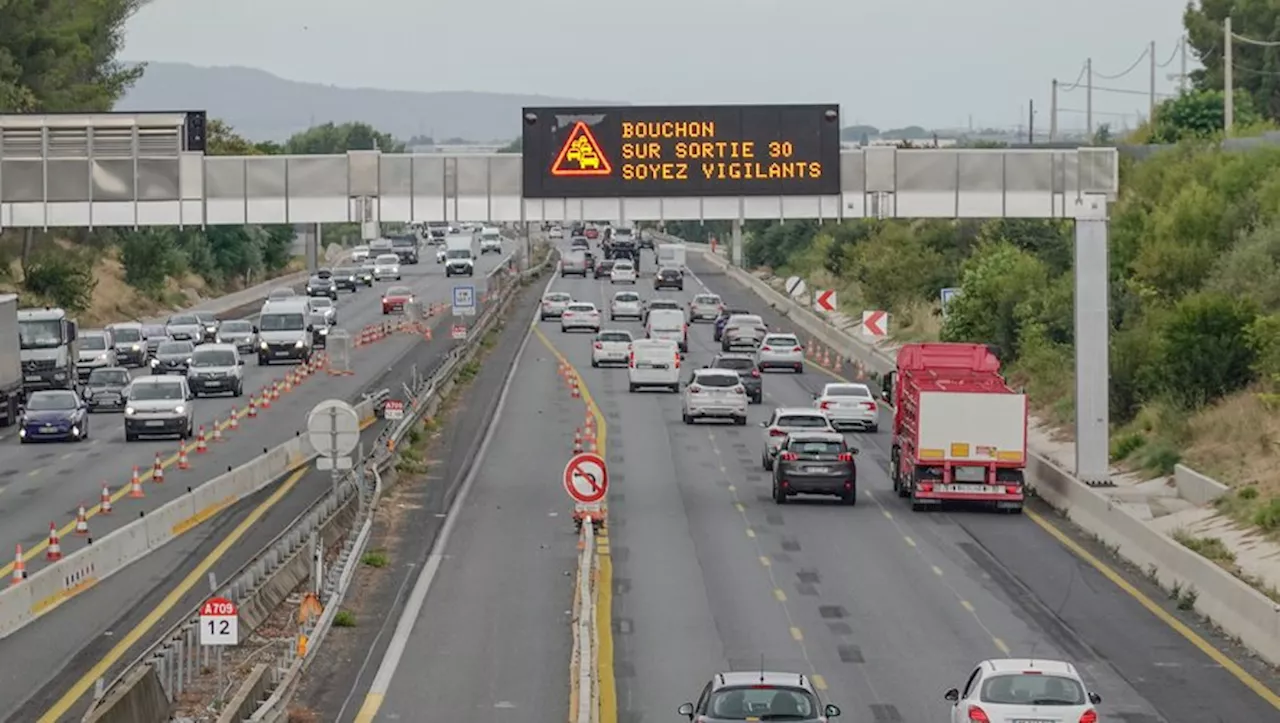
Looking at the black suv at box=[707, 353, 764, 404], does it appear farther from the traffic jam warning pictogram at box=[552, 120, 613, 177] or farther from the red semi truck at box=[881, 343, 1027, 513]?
the traffic jam warning pictogram at box=[552, 120, 613, 177]

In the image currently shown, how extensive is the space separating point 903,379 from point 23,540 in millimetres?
19356

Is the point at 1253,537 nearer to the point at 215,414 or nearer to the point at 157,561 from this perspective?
the point at 157,561

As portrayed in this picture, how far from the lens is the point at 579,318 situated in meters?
104

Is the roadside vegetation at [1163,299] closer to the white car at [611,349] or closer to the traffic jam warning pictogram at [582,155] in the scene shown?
the white car at [611,349]

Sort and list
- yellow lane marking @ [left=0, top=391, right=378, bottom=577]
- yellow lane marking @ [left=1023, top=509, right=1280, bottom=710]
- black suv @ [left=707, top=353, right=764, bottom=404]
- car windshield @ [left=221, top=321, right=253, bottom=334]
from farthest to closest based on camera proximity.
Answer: car windshield @ [left=221, top=321, right=253, bottom=334]
black suv @ [left=707, top=353, right=764, bottom=404]
yellow lane marking @ [left=0, top=391, right=378, bottom=577]
yellow lane marking @ [left=1023, top=509, right=1280, bottom=710]

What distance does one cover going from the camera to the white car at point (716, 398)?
65062mm

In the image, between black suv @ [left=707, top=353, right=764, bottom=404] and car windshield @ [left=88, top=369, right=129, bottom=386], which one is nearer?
car windshield @ [left=88, top=369, right=129, bottom=386]

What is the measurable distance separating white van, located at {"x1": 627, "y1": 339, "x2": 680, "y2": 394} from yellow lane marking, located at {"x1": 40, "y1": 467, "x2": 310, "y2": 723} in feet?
81.4

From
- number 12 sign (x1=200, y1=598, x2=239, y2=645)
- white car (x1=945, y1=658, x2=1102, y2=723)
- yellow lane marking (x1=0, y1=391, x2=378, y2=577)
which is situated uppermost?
number 12 sign (x1=200, y1=598, x2=239, y2=645)

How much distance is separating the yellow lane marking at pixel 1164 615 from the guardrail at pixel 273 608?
38.6 ft

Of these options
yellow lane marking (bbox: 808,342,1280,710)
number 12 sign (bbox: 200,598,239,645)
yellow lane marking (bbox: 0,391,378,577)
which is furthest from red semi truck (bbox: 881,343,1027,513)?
number 12 sign (bbox: 200,598,239,645)

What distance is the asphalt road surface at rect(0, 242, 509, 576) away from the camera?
44.8 metres

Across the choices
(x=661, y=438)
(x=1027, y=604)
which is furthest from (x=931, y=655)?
(x=661, y=438)

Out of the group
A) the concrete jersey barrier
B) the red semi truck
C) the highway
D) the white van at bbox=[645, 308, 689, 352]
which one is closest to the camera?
the highway
